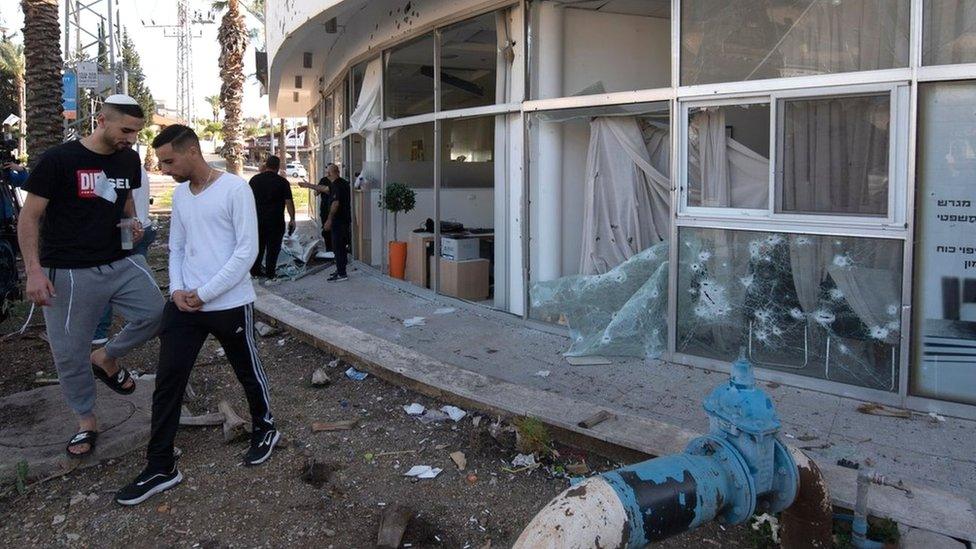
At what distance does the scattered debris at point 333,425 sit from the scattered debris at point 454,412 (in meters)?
0.58

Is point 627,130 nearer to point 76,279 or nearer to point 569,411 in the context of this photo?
point 569,411

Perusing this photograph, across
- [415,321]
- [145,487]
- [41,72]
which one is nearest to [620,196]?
[415,321]

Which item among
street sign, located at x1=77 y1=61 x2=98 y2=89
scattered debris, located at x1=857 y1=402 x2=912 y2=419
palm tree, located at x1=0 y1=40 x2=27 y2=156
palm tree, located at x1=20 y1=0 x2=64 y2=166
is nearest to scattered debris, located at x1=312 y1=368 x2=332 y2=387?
scattered debris, located at x1=857 y1=402 x2=912 y2=419

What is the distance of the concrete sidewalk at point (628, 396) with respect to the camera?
12.0 ft

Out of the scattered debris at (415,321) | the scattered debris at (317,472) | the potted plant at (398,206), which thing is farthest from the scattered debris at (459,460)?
the potted plant at (398,206)

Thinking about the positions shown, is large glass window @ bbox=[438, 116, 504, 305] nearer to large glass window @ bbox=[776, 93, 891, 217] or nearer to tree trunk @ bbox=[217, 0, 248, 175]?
large glass window @ bbox=[776, 93, 891, 217]

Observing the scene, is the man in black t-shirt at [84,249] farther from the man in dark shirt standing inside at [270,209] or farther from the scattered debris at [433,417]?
the man in dark shirt standing inside at [270,209]

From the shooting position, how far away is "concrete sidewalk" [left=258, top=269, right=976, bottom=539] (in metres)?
3.66

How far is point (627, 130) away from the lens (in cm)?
643

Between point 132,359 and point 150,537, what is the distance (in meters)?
3.34

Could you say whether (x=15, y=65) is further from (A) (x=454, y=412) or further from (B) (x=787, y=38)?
(B) (x=787, y=38)

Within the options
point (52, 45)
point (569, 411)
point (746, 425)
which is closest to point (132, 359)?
point (569, 411)

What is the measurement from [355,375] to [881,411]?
12.0 feet

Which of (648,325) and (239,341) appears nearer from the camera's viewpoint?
(239,341)
